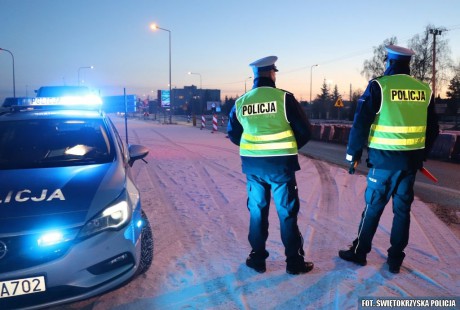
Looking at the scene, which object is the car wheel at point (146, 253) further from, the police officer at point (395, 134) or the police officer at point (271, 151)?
the police officer at point (395, 134)

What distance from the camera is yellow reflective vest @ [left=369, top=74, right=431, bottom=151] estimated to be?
3568 millimetres

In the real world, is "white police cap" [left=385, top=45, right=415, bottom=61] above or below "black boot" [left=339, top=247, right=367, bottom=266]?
above

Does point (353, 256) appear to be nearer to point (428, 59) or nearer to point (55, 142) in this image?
point (55, 142)

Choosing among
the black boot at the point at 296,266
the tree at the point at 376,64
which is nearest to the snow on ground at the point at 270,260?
the black boot at the point at 296,266

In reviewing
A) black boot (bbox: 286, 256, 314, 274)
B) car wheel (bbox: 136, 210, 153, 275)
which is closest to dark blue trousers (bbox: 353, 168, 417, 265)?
black boot (bbox: 286, 256, 314, 274)

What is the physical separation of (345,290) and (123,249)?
1912 mm

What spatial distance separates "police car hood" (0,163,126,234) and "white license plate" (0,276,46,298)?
0.34 metres

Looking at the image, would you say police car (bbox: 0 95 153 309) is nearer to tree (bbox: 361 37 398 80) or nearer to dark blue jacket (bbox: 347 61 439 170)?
dark blue jacket (bbox: 347 61 439 170)

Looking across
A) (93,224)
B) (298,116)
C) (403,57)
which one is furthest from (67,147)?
(403,57)

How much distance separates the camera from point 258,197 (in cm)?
376

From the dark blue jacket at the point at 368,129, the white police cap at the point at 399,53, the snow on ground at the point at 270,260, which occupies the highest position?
the white police cap at the point at 399,53

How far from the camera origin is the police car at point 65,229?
2699mm

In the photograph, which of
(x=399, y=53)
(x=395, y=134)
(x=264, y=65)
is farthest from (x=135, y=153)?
(x=399, y=53)

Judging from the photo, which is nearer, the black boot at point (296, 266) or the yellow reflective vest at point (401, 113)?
the yellow reflective vest at point (401, 113)
